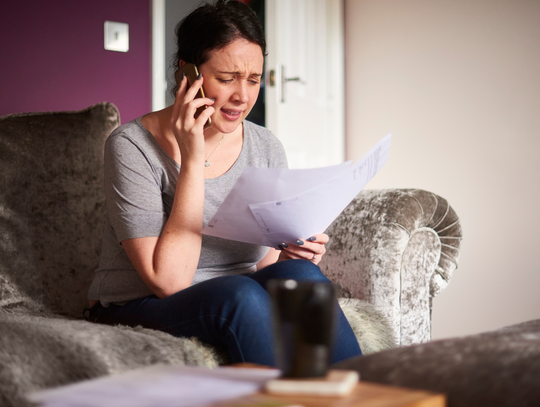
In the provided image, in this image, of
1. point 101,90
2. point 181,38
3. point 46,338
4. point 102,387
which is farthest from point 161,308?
point 101,90

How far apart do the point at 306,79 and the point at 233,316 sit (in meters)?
2.28

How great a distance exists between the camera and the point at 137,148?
42.2 inches

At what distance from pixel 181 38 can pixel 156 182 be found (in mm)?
365

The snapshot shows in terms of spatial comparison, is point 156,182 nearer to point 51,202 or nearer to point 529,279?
point 51,202

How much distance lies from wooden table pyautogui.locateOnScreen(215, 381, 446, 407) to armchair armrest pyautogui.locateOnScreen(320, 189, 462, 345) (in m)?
0.88

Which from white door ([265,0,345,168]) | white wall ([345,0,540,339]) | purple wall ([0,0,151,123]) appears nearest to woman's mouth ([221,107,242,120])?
purple wall ([0,0,151,123])

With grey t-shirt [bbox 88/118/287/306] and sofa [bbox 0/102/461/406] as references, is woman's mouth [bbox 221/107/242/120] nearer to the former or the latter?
grey t-shirt [bbox 88/118/287/306]

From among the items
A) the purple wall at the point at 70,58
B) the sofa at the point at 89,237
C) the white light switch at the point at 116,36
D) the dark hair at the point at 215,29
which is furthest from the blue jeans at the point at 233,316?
the white light switch at the point at 116,36

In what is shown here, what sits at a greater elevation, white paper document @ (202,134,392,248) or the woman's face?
the woman's face

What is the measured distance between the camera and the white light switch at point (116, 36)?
210cm

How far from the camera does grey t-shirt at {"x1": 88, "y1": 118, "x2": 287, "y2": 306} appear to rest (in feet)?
3.33

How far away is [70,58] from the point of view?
6.61 ft

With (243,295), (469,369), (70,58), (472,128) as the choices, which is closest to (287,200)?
(243,295)

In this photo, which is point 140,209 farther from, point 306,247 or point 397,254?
point 397,254
